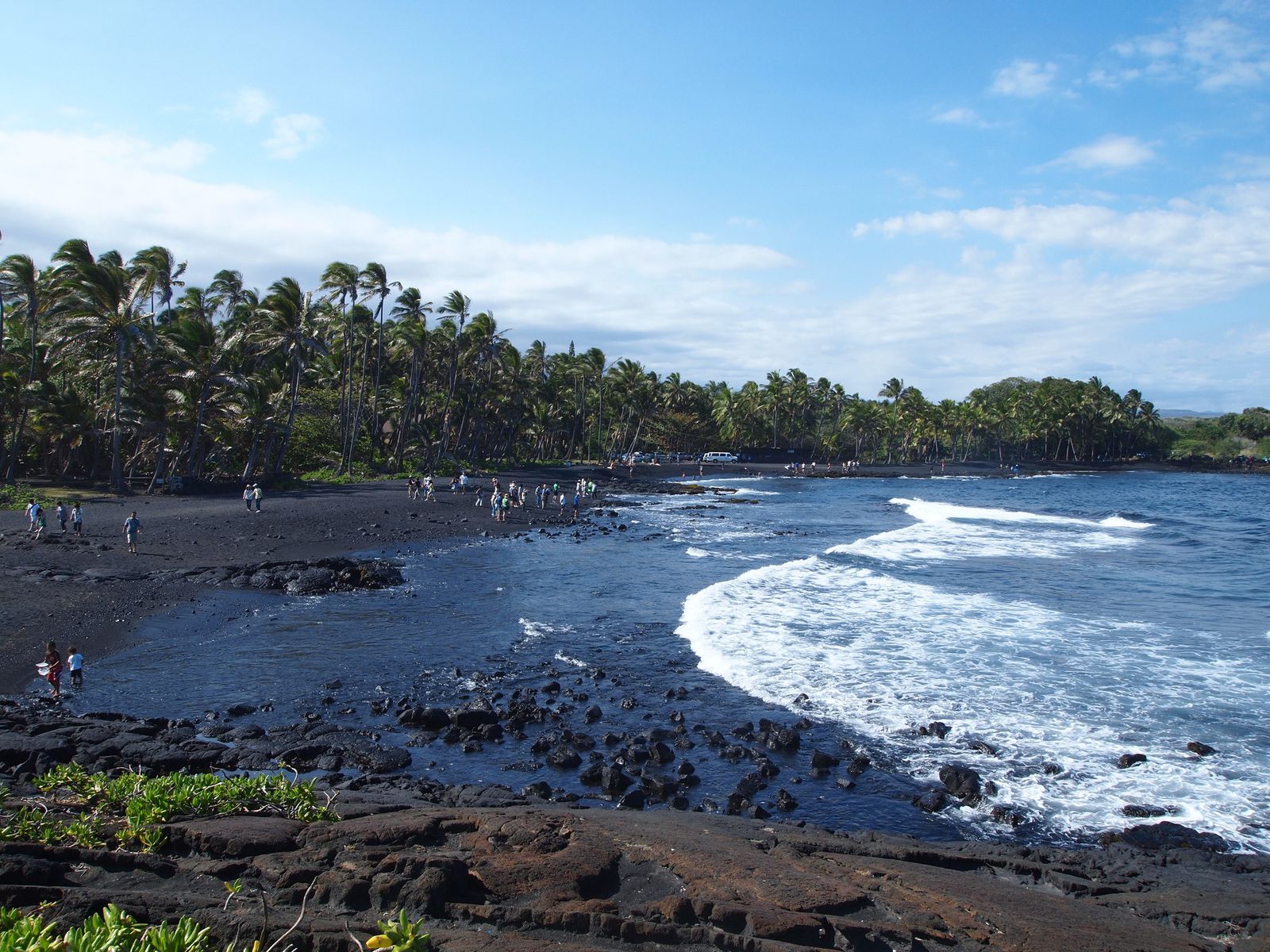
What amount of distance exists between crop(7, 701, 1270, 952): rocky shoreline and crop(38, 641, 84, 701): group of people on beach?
3.43 meters

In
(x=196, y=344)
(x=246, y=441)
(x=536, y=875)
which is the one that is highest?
(x=196, y=344)

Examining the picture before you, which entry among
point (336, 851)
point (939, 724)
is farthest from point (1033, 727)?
point (336, 851)

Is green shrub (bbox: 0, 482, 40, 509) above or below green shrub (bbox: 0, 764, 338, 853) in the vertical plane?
above

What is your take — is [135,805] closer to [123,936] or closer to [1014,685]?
[123,936]

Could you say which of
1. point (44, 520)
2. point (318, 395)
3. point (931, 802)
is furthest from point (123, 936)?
point (318, 395)

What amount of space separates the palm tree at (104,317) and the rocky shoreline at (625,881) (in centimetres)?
2939

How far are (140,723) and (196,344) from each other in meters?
31.3

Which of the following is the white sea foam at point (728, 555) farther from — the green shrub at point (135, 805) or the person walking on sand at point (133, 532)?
the green shrub at point (135, 805)

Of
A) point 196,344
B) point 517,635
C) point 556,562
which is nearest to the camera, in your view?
point 517,635

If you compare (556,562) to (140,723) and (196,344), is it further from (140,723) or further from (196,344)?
(196,344)

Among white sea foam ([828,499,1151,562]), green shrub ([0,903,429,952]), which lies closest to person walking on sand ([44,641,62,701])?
green shrub ([0,903,429,952])

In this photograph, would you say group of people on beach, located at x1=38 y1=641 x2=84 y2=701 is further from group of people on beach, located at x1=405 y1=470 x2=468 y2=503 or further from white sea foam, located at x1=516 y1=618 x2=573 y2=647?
group of people on beach, located at x1=405 y1=470 x2=468 y2=503

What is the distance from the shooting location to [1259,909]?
8.24 m

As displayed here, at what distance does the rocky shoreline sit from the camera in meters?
6.14
